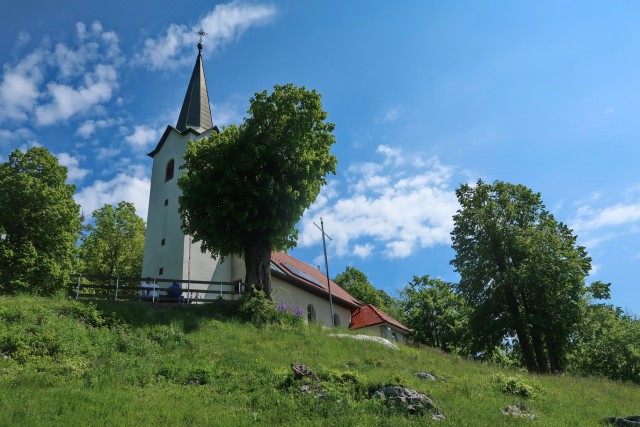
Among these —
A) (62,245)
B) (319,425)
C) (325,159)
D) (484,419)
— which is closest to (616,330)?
(325,159)

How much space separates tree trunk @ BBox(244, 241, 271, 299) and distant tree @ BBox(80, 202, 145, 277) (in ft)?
66.9

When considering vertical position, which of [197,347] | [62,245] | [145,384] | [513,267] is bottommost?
[145,384]

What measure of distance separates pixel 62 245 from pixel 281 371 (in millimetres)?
22035

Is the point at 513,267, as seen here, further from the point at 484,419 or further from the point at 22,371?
the point at 22,371

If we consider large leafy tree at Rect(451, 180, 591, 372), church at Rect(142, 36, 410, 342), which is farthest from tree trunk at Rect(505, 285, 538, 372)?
church at Rect(142, 36, 410, 342)

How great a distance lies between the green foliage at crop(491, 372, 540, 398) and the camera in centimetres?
1547

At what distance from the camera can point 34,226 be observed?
3009 centimetres

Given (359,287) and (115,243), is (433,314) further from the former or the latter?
(115,243)

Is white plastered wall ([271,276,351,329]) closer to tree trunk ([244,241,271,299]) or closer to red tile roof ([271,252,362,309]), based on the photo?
red tile roof ([271,252,362,309])

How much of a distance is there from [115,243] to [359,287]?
87.3 ft

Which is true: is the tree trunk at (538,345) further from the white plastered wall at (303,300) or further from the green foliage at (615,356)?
the white plastered wall at (303,300)

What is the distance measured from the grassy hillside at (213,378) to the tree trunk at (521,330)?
9690 millimetres

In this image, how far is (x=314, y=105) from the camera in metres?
25.2

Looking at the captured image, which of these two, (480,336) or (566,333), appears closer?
(566,333)
